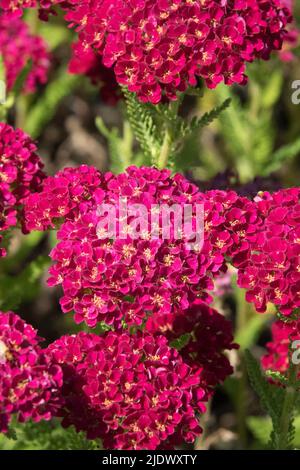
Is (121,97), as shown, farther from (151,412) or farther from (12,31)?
(151,412)

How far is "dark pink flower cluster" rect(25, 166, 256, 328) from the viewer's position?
235cm

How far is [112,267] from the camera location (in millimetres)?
2338

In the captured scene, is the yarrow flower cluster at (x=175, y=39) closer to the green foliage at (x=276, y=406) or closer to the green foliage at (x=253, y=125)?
the green foliage at (x=276, y=406)

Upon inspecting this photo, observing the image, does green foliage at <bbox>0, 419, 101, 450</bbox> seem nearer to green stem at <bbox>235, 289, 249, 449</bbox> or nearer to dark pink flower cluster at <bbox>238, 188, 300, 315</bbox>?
dark pink flower cluster at <bbox>238, 188, 300, 315</bbox>

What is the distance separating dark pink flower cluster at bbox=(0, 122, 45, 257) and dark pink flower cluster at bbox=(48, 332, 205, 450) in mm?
502

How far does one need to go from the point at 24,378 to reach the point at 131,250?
461 millimetres

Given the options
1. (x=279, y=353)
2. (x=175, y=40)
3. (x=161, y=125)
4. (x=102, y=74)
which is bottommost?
(x=279, y=353)

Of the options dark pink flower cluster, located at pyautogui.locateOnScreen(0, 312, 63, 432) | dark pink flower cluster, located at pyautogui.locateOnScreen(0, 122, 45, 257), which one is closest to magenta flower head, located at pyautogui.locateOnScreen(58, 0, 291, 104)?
dark pink flower cluster, located at pyautogui.locateOnScreen(0, 122, 45, 257)

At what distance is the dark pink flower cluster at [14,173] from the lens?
Answer: 2.68 metres

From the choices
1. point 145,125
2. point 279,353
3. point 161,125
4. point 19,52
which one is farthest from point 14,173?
point 19,52

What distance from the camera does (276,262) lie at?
2.40 m

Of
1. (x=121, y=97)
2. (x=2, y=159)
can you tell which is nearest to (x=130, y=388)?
(x=2, y=159)

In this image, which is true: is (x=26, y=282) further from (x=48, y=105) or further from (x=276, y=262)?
(x=276, y=262)

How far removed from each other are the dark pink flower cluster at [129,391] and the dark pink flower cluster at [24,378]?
0.12m
